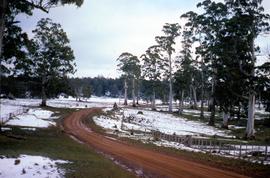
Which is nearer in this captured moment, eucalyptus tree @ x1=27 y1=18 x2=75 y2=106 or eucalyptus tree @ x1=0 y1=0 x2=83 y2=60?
eucalyptus tree @ x1=0 y1=0 x2=83 y2=60

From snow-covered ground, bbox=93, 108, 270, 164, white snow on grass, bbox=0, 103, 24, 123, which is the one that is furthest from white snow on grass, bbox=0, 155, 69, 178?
white snow on grass, bbox=0, 103, 24, 123

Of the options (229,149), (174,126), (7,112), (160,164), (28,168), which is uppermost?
(7,112)

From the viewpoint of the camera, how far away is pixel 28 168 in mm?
16047

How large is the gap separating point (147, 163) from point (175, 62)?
59.9 m

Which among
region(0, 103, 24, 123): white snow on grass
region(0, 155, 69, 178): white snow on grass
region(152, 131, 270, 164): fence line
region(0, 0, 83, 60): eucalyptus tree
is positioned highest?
region(0, 0, 83, 60): eucalyptus tree

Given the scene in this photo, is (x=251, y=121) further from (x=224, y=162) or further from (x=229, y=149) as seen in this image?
(x=224, y=162)

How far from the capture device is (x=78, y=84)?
525ft

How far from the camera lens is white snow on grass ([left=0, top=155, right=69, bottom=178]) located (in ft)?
49.2

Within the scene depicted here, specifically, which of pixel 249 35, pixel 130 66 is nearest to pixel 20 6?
pixel 249 35

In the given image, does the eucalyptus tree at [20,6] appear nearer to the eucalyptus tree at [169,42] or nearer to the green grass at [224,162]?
the green grass at [224,162]

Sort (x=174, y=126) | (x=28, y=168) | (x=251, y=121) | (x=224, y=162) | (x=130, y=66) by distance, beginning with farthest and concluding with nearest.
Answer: (x=130, y=66) < (x=174, y=126) < (x=251, y=121) < (x=224, y=162) < (x=28, y=168)

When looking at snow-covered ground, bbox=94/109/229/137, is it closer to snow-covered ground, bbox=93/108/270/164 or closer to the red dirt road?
snow-covered ground, bbox=93/108/270/164

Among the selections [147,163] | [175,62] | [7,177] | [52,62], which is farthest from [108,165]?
[175,62]

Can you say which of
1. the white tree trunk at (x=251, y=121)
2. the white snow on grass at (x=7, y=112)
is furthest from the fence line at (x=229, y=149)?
the white snow on grass at (x=7, y=112)
